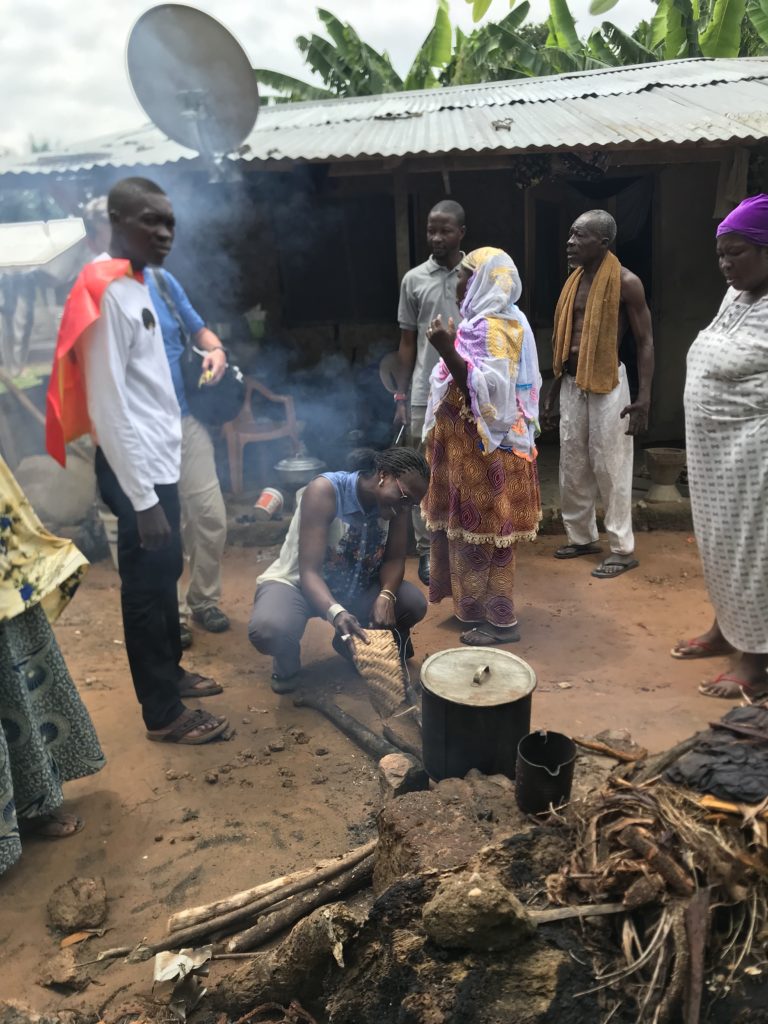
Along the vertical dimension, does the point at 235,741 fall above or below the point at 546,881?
below

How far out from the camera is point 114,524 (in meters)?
5.28

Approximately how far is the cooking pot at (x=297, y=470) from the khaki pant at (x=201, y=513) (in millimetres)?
2008

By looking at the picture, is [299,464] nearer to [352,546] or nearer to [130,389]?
[352,546]

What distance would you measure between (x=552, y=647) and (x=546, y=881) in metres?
2.65

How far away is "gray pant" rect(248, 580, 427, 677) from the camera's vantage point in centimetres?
365

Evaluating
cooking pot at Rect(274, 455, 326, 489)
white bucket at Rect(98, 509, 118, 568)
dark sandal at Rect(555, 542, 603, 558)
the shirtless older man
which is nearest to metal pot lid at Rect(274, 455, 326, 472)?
cooking pot at Rect(274, 455, 326, 489)

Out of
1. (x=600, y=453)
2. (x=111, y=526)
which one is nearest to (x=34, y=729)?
(x=111, y=526)

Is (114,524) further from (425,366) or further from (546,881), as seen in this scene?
(546,881)

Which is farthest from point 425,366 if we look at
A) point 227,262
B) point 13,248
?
point 13,248

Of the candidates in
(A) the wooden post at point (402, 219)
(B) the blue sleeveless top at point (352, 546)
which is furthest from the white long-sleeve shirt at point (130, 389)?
(A) the wooden post at point (402, 219)

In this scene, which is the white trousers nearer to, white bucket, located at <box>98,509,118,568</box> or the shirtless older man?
the shirtless older man

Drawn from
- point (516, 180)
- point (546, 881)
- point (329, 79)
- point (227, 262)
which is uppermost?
point (329, 79)

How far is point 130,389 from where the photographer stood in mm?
2895

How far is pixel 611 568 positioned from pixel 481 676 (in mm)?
3022
